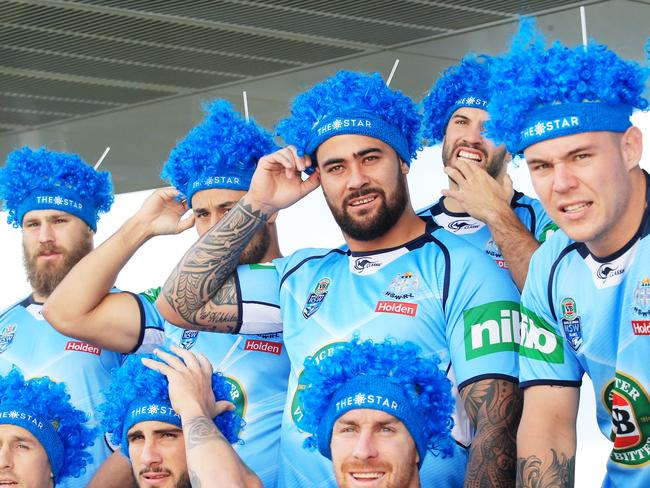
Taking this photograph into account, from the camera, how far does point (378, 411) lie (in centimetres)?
270

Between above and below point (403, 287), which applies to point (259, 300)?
above

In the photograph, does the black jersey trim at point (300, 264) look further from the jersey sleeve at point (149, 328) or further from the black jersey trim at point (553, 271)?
the black jersey trim at point (553, 271)

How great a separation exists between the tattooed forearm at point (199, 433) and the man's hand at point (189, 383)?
0.03m

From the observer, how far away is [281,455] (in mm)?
3246

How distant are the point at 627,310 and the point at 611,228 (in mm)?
201

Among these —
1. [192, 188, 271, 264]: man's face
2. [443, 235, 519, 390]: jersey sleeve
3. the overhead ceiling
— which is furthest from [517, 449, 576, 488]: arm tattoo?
the overhead ceiling

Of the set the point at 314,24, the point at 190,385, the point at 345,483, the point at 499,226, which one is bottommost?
the point at 345,483

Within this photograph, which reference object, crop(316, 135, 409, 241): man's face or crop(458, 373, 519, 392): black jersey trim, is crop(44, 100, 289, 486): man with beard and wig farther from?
crop(458, 373, 519, 392): black jersey trim

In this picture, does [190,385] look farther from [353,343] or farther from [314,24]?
[314,24]

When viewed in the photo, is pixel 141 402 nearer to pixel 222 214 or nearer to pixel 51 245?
pixel 222 214

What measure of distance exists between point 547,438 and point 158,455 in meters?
1.13

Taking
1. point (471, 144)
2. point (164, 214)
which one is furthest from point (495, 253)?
point (164, 214)

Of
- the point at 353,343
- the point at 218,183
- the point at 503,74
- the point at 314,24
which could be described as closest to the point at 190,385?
the point at 353,343

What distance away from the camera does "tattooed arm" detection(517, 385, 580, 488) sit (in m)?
2.78
